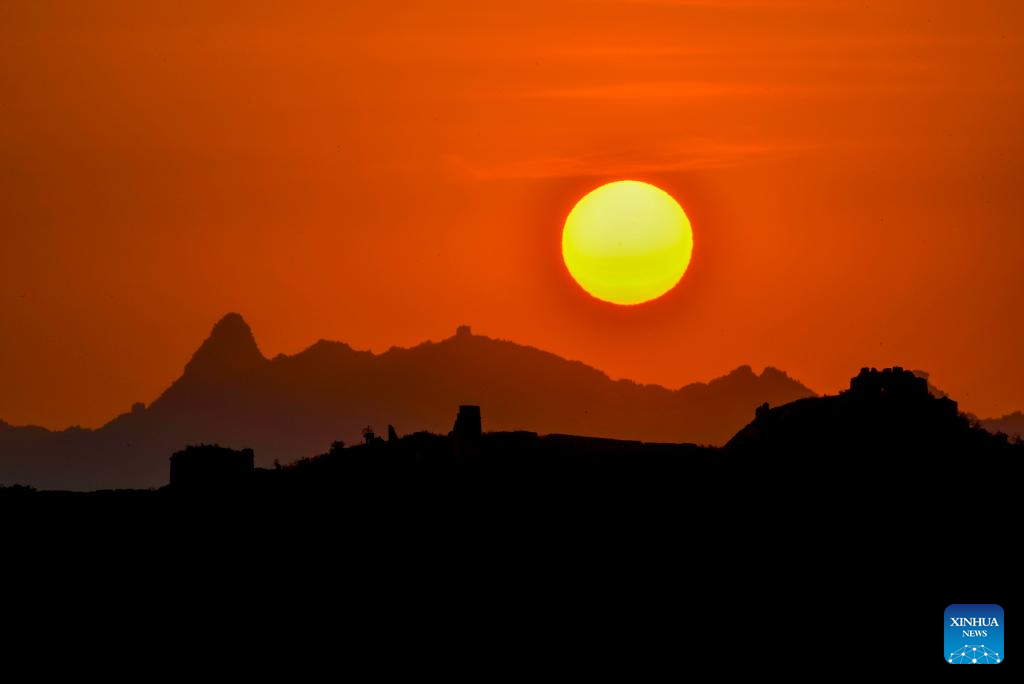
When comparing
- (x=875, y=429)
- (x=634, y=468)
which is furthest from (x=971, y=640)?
(x=875, y=429)

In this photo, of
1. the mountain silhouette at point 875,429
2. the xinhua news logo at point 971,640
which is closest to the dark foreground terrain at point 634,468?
the mountain silhouette at point 875,429

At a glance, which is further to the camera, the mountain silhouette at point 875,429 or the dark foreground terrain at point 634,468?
the mountain silhouette at point 875,429

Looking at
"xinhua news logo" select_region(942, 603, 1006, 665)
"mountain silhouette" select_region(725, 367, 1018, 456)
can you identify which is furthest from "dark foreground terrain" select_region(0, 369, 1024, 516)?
"xinhua news logo" select_region(942, 603, 1006, 665)

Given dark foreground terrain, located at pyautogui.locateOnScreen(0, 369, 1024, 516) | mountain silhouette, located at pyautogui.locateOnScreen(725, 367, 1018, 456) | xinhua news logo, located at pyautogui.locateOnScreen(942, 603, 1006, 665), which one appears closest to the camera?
xinhua news logo, located at pyautogui.locateOnScreen(942, 603, 1006, 665)

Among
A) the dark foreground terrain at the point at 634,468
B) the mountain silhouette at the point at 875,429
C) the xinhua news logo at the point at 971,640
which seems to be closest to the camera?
the xinhua news logo at the point at 971,640

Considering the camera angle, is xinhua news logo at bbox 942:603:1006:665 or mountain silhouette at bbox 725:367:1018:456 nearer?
xinhua news logo at bbox 942:603:1006:665

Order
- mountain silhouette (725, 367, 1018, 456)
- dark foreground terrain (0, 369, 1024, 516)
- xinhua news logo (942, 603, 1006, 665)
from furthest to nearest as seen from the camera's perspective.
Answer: mountain silhouette (725, 367, 1018, 456), dark foreground terrain (0, 369, 1024, 516), xinhua news logo (942, 603, 1006, 665)

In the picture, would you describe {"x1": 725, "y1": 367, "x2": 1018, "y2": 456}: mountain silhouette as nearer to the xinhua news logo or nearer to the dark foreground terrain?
the dark foreground terrain

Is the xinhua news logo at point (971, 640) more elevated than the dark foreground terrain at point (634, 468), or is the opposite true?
the dark foreground terrain at point (634, 468)

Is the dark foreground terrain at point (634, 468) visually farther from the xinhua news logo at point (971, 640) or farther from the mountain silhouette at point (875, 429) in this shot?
the xinhua news logo at point (971, 640)

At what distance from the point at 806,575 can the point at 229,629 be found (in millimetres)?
21305

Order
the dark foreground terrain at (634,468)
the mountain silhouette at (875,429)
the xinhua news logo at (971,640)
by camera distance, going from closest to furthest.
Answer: the xinhua news logo at (971,640) < the dark foreground terrain at (634,468) < the mountain silhouette at (875,429)

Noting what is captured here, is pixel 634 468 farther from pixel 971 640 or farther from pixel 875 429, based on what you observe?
pixel 971 640

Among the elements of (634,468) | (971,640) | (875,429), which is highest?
(875,429)
